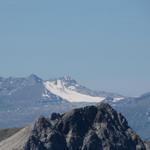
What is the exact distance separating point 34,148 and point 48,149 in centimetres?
342

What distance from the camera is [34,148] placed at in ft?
651

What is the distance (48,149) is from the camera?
655 ft
